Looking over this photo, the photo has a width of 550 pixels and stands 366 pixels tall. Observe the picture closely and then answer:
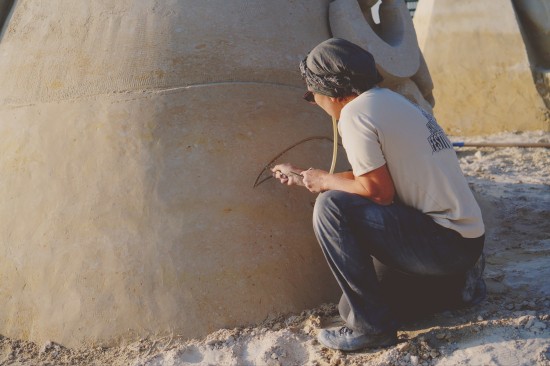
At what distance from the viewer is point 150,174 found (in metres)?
2.90

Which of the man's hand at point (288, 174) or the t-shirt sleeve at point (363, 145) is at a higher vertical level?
the t-shirt sleeve at point (363, 145)

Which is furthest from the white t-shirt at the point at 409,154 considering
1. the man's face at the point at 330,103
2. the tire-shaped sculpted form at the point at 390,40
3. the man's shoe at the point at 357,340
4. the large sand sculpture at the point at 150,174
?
the tire-shaped sculpted form at the point at 390,40

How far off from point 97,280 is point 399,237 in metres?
1.22

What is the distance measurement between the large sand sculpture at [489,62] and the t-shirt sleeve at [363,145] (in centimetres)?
514

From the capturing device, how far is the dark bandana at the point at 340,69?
96.9 inches

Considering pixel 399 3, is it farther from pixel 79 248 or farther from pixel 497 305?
pixel 79 248

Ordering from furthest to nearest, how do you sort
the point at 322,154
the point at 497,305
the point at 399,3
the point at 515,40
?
1. the point at 515,40
2. the point at 399,3
3. the point at 322,154
4. the point at 497,305

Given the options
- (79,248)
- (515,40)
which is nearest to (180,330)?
(79,248)

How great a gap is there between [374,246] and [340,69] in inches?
24.5

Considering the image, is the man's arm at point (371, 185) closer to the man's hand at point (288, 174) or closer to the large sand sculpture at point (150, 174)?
the man's hand at point (288, 174)

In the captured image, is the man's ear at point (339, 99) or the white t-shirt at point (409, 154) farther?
the man's ear at point (339, 99)

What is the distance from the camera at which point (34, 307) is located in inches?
116

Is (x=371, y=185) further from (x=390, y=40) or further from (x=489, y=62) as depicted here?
(x=489, y=62)

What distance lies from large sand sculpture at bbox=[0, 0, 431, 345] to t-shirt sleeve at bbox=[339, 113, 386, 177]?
0.67 m
